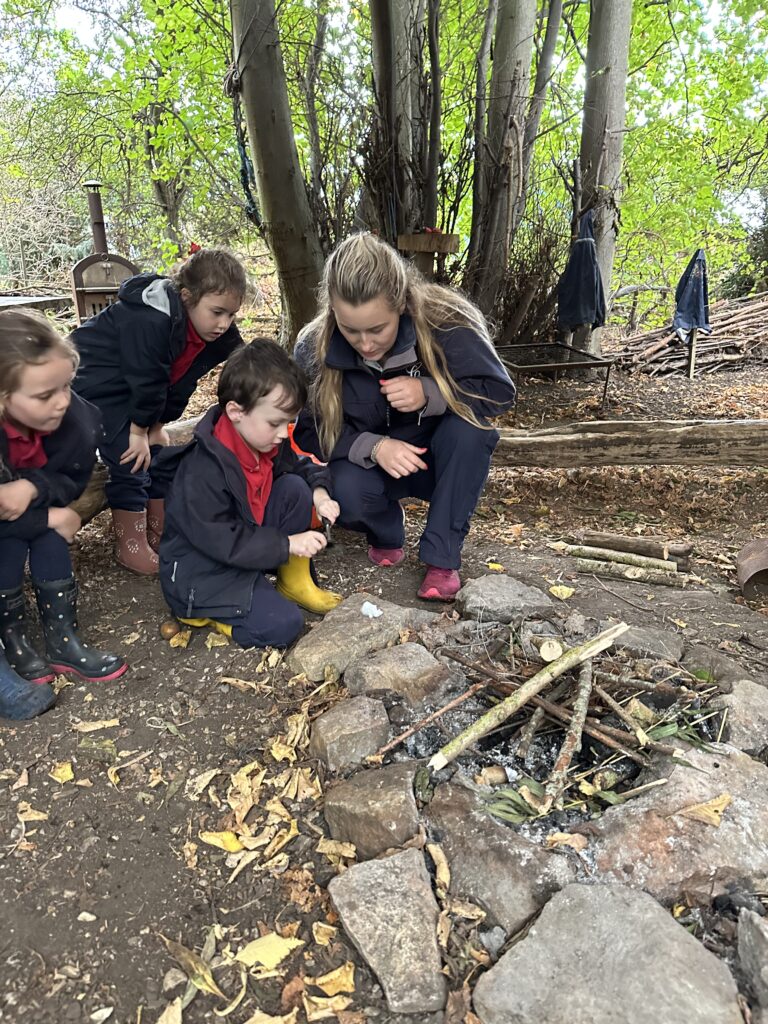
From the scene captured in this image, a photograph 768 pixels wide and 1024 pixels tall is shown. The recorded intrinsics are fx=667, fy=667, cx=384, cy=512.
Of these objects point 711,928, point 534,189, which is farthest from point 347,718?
point 534,189

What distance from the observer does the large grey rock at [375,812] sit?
154 centimetres

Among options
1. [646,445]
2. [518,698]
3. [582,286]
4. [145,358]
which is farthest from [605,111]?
[518,698]

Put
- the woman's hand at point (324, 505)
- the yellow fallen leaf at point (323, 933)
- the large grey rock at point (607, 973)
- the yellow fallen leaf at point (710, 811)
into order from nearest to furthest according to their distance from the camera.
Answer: the large grey rock at point (607, 973) < the yellow fallen leaf at point (323, 933) < the yellow fallen leaf at point (710, 811) < the woman's hand at point (324, 505)

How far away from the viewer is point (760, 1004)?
1.18 meters

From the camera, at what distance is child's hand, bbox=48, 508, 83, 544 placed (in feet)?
6.77

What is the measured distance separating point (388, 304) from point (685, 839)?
178 centimetres

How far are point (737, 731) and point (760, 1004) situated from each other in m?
0.71

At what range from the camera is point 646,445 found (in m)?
3.82

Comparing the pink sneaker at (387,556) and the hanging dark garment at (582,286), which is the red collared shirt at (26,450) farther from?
the hanging dark garment at (582,286)

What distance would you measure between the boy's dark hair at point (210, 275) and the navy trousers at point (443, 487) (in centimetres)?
80

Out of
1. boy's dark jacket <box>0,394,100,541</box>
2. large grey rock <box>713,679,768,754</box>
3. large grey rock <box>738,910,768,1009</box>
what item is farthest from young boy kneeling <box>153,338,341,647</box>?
large grey rock <box>738,910,768,1009</box>

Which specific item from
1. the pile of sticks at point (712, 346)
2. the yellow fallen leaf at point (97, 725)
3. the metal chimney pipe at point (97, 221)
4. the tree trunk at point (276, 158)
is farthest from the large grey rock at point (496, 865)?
the metal chimney pipe at point (97, 221)

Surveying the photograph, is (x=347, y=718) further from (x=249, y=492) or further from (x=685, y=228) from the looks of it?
(x=685, y=228)

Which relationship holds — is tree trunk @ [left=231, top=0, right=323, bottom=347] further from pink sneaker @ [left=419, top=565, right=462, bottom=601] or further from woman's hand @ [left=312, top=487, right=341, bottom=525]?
pink sneaker @ [left=419, top=565, right=462, bottom=601]
